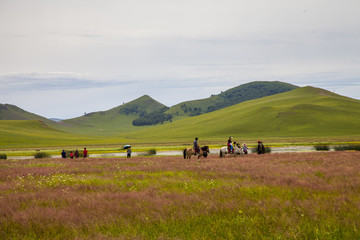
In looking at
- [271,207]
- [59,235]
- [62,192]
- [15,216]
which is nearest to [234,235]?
[271,207]

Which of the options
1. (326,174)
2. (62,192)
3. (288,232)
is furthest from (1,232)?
(326,174)

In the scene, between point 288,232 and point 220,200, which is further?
point 220,200

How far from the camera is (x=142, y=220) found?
29.8 feet

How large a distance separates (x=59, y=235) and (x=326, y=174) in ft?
47.7

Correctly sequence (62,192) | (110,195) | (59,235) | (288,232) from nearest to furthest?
(288,232) → (59,235) → (110,195) → (62,192)

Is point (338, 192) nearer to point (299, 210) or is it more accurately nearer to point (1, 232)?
point (299, 210)

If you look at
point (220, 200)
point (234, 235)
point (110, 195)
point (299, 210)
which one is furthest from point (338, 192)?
point (110, 195)

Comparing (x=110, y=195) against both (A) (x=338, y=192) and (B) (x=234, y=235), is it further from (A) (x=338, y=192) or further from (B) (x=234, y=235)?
(A) (x=338, y=192)

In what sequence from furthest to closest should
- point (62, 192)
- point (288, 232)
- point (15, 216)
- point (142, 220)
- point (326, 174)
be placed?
point (326, 174), point (62, 192), point (15, 216), point (142, 220), point (288, 232)

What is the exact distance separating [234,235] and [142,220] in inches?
116

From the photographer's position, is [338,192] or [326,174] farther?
[326,174]

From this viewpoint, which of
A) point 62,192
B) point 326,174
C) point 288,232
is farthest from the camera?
point 326,174

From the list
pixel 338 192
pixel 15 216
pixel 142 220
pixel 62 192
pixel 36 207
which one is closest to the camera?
pixel 142 220

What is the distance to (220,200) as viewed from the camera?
11180 millimetres
